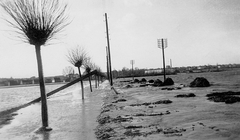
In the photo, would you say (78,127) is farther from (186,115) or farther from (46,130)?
(186,115)

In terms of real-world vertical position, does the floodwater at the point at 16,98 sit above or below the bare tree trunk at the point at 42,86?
below

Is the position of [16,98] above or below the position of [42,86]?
below

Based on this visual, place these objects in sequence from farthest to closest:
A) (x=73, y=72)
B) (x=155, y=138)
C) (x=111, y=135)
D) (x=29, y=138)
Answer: (x=73, y=72)
(x=29, y=138)
(x=111, y=135)
(x=155, y=138)

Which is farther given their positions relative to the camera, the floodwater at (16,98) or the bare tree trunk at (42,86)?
the floodwater at (16,98)

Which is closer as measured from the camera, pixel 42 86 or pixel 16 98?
pixel 42 86

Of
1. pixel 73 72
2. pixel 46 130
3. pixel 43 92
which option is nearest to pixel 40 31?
pixel 43 92

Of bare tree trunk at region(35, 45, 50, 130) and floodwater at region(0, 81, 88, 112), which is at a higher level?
bare tree trunk at region(35, 45, 50, 130)

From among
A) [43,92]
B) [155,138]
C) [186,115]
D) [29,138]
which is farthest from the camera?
[43,92]

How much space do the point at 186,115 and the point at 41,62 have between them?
550cm

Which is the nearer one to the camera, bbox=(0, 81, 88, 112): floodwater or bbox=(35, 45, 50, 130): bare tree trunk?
bbox=(35, 45, 50, 130): bare tree trunk

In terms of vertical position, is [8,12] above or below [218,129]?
above

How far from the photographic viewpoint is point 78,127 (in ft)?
22.1

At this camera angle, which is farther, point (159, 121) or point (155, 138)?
point (159, 121)

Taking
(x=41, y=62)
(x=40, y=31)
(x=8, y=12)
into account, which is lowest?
(x=41, y=62)
